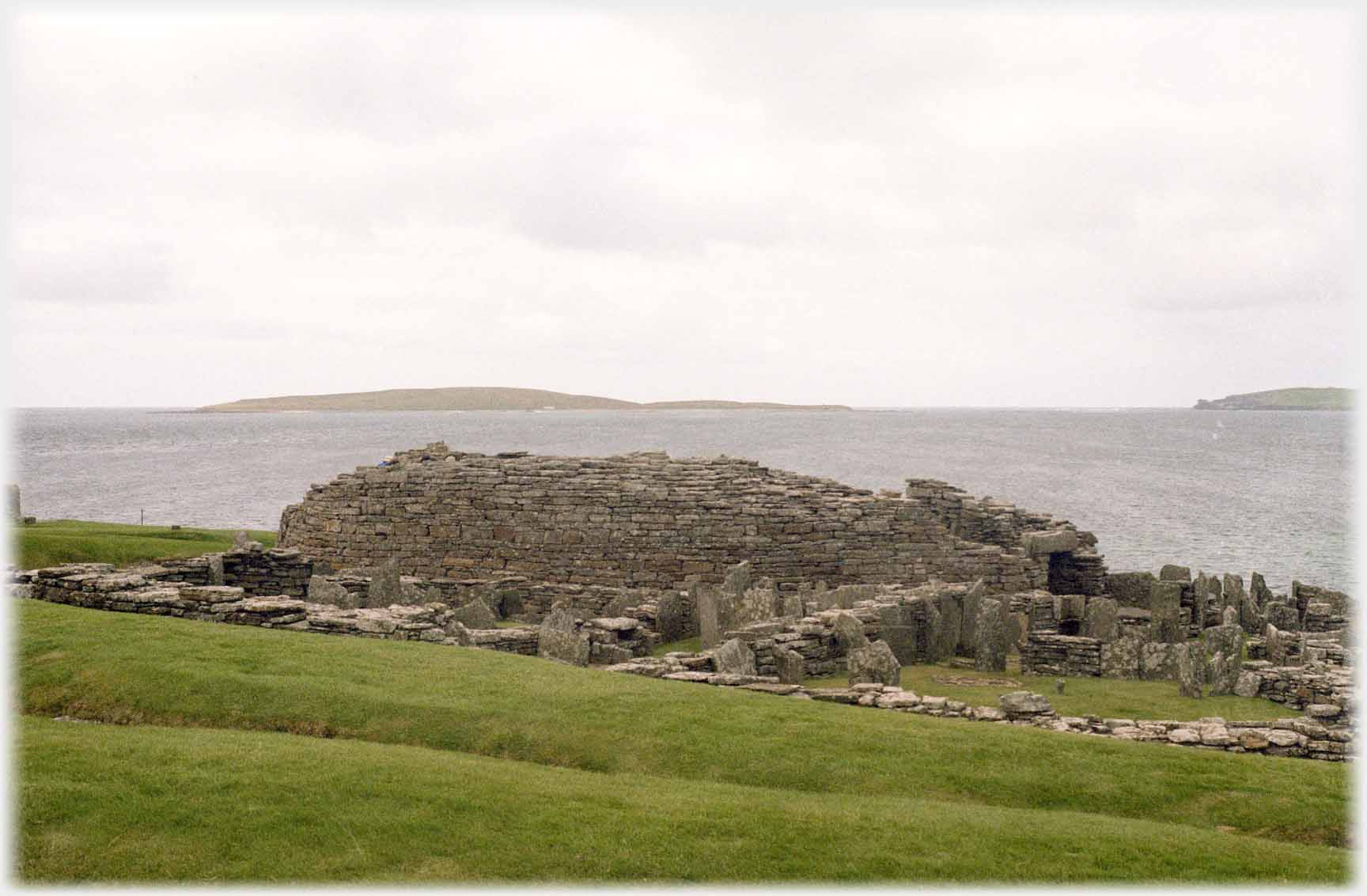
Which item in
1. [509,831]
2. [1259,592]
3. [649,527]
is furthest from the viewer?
[1259,592]

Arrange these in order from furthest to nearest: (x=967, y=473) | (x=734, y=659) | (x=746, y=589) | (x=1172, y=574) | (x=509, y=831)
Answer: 1. (x=967, y=473)
2. (x=1172, y=574)
3. (x=746, y=589)
4. (x=734, y=659)
5. (x=509, y=831)

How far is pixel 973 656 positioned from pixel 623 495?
357 inches

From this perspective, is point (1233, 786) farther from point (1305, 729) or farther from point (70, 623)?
point (70, 623)

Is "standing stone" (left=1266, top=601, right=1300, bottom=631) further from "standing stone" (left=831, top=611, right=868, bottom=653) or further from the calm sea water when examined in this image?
the calm sea water

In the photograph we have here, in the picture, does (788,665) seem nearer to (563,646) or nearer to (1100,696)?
(563,646)

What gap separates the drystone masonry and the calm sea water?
2551 centimetres

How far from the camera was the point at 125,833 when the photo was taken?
29.4 feet

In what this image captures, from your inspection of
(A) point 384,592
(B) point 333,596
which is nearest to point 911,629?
(A) point 384,592

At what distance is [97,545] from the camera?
27406mm

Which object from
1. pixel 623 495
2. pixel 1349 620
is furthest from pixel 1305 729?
pixel 623 495

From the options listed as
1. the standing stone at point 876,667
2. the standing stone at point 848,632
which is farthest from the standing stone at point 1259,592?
the standing stone at point 876,667

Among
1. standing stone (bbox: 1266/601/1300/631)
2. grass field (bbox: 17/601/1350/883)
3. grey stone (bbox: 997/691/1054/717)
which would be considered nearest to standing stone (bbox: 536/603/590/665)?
grass field (bbox: 17/601/1350/883)

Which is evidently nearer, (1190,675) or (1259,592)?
(1190,675)

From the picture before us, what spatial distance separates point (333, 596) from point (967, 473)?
84531 millimetres
